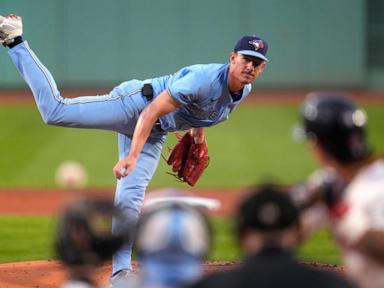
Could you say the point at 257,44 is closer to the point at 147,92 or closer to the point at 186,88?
the point at 186,88

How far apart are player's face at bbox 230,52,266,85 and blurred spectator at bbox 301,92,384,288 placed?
2.79 m

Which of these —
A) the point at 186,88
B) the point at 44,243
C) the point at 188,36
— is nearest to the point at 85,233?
the point at 186,88

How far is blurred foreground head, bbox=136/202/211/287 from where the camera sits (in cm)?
240

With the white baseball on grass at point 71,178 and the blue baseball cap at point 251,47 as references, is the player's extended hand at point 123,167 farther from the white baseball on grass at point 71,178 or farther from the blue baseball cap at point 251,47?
the white baseball on grass at point 71,178

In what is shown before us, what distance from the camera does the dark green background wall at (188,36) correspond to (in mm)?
20406

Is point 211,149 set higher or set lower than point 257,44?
lower

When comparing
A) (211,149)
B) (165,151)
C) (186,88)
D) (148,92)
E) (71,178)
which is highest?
(186,88)

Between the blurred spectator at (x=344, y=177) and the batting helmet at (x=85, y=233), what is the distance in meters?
0.68

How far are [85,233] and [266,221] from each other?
474 millimetres

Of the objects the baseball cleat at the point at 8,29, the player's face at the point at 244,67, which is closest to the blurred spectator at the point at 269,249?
the player's face at the point at 244,67

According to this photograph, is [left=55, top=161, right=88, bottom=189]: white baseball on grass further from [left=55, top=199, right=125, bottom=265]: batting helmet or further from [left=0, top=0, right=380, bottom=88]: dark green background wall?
[left=55, top=199, right=125, bottom=265]: batting helmet

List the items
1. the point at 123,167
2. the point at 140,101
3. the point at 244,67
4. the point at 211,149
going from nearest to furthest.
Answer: the point at 123,167
the point at 244,67
the point at 140,101
the point at 211,149

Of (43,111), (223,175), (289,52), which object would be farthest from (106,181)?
(289,52)

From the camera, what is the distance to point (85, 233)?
249cm
